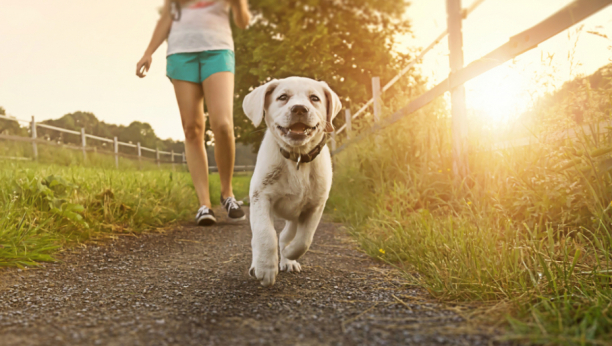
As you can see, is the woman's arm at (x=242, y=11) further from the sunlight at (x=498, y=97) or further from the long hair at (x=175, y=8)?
the sunlight at (x=498, y=97)

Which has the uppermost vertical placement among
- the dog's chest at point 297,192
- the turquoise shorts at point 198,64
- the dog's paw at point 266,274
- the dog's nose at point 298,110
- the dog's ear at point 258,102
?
the turquoise shorts at point 198,64

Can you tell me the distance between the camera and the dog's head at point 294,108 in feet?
6.49

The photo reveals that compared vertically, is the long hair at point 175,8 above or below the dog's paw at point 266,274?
above

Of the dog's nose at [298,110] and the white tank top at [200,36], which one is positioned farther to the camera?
the white tank top at [200,36]

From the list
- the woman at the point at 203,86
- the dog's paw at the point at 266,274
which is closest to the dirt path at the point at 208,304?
the dog's paw at the point at 266,274

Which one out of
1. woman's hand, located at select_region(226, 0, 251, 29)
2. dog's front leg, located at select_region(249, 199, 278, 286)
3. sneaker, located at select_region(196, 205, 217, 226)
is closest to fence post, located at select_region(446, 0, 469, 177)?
dog's front leg, located at select_region(249, 199, 278, 286)

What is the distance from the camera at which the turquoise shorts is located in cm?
A: 318

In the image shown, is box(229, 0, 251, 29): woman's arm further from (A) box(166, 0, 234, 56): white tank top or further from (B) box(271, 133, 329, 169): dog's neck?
(A) box(166, 0, 234, 56): white tank top

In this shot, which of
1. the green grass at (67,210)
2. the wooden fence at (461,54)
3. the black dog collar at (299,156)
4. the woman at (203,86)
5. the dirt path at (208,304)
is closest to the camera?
the dirt path at (208,304)

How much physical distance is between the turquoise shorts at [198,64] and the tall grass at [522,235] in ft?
5.58

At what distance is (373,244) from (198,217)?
1.72m

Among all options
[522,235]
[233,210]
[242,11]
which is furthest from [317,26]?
[233,210]

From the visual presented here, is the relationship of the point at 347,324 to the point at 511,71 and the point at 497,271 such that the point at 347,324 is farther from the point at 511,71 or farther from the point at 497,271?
the point at 511,71

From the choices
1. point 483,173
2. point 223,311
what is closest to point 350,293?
point 223,311
